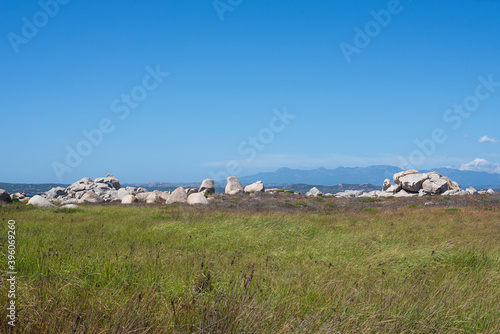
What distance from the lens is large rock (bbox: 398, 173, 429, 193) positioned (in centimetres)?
5722

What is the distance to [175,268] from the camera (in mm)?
6035

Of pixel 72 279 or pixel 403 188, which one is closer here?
pixel 72 279

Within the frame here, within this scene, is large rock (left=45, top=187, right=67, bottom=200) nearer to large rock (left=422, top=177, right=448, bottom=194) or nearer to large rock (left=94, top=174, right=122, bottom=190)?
large rock (left=94, top=174, right=122, bottom=190)

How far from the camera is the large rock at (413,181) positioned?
57.2 m

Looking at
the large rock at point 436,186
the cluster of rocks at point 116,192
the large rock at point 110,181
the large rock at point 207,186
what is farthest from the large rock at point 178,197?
the large rock at point 436,186

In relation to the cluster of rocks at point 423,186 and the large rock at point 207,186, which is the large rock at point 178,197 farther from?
the cluster of rocks at point 423,186

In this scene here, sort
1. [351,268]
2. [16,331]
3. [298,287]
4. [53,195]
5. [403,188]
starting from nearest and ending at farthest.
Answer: [16,331]
[298,287]
[351,268]
[53,195]
[403,188]

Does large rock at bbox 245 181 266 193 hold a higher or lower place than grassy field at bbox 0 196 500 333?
lower

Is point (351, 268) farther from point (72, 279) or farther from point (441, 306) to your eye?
point (72, 279)

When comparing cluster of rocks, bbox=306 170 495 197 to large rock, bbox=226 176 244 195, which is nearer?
cluster of rocks, bbox=306 170 495 197

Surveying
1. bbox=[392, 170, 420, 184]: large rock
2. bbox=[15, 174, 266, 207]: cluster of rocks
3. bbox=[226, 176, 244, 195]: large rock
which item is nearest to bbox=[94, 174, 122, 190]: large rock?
bbox=[15, 174, 266, 207]: cluster of rocks

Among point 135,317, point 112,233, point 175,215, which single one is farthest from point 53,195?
point 135,317

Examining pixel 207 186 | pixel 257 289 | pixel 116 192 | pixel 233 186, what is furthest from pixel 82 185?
pixel 257 289

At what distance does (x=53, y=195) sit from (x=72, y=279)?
5933 centimetres
